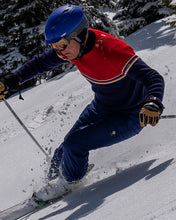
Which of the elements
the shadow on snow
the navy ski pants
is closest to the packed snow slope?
the shadow on snow

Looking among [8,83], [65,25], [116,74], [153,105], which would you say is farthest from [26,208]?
[65,25]

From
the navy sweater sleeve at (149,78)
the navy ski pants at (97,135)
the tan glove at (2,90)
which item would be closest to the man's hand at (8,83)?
the tan glove at (2,90)

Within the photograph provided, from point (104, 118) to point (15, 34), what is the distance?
45.1ft

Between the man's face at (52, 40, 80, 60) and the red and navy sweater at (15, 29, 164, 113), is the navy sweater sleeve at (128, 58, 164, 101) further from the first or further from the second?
the man's face at (52, 40, 80, 60)

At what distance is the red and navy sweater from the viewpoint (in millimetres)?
2895

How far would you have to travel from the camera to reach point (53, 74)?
1526cm

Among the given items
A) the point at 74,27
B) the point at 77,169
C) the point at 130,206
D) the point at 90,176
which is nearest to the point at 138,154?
the point at 90,176

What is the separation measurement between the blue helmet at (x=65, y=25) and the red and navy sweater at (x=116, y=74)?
0.57 ft

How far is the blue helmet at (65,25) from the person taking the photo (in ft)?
10.3

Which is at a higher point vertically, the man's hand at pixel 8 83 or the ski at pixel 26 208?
the man's hand at pixel 8 83

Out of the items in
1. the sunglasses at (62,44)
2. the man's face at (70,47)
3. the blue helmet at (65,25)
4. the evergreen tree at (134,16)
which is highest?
the blue helmet at (65,25)

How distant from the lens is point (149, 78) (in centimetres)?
286

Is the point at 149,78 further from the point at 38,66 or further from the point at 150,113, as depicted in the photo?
the point at 38,66

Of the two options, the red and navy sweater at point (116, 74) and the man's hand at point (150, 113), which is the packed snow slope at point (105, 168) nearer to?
the man's hand at point (150, 113)
